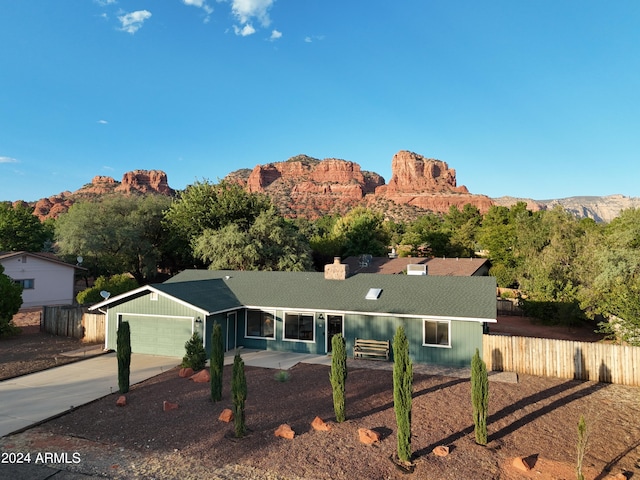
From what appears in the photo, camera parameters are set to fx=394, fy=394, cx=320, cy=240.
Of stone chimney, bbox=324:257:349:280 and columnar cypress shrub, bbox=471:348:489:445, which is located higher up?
stone chimney, bbox=324:257:349:280

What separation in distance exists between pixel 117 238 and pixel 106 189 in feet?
405

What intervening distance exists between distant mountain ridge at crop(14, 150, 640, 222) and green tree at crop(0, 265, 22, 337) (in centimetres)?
10739

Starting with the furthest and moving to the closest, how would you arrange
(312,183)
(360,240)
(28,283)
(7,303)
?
(312,183) → (360,240) → (28,283) → (7,303)

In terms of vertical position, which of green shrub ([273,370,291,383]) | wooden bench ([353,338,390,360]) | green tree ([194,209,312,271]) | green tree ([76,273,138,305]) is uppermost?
green tree ([194,209,312,271])

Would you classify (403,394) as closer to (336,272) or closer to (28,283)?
(336,272)

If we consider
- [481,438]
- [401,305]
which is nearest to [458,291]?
[401,305]

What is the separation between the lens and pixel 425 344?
16.8 m

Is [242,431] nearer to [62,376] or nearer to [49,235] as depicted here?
[62,376]

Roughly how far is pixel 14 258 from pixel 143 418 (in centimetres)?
2704

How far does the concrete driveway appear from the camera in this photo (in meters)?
11.2

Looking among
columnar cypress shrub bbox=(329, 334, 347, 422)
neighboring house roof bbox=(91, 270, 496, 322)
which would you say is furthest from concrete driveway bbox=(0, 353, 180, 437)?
columnar cypress shrub bbox=(329, 334, 347, 422)

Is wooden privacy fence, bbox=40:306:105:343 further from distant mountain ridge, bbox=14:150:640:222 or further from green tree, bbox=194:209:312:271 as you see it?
distant mountain ridge, bbox=14:150:640:222

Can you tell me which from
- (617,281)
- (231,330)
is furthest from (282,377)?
(617,281)

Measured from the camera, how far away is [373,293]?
1859 cm
